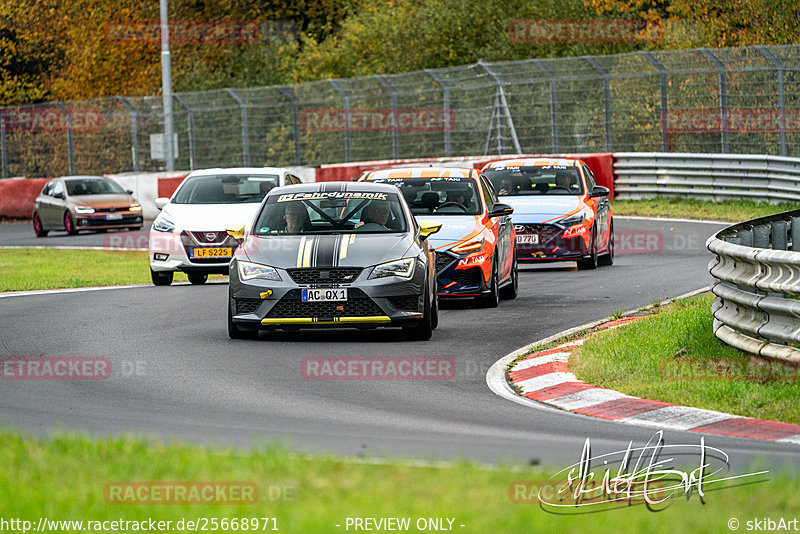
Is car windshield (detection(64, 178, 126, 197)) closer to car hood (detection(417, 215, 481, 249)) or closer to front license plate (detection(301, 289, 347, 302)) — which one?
car hood (detection(417, 215, 481, 249))

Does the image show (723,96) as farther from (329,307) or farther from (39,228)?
(329,307)

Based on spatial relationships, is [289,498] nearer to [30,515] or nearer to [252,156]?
[30,515]

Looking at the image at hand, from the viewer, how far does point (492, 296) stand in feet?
50.5

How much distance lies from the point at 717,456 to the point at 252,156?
106 ft

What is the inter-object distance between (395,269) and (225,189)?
28.6ft

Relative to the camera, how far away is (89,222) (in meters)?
32.8

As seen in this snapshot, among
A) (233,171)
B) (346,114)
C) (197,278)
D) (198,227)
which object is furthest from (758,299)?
(346,114)

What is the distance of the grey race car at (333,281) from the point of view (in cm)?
1229

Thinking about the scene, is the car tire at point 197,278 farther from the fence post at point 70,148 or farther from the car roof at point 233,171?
the fence post at point 70,148

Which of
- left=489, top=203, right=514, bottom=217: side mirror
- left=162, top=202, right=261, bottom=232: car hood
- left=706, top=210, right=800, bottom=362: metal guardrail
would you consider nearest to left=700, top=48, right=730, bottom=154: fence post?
left=162, top=202, right=261, bottom=232: car hood

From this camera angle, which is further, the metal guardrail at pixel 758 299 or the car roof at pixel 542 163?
the car roof at pixel 542 163

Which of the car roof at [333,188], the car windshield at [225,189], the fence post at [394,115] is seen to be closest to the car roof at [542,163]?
the car windshield at [225,189]

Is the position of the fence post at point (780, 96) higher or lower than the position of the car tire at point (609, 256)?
higher

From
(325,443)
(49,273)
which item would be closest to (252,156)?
(49,273)
